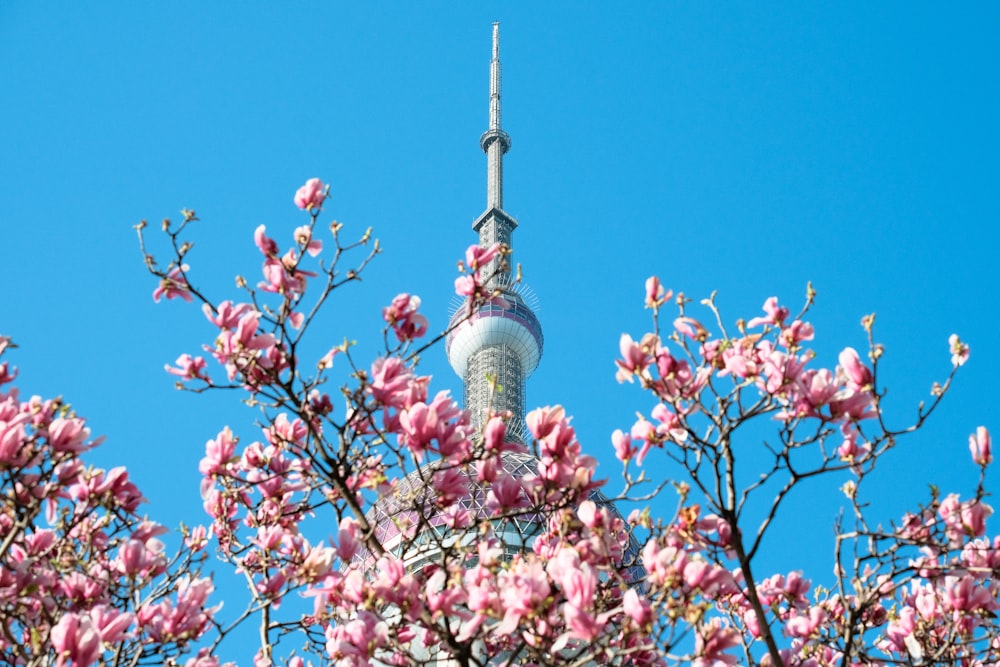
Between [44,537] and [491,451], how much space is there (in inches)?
111

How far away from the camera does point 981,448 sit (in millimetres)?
6082

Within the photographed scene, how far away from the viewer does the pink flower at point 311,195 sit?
650 centimetres

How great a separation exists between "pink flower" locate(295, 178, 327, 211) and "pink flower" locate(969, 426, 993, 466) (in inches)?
174

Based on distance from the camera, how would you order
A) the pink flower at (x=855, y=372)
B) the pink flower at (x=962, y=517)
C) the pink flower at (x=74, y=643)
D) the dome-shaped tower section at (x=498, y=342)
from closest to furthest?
1. the pink flower at (x=74, y=643)
2. the pink flower at (x=855, y=372)
3. the pink flower at (x=962, y=517)
4. the dome-shaped tower section at (x=498, y=342)

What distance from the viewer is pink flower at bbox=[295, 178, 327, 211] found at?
A: 6.50 meters

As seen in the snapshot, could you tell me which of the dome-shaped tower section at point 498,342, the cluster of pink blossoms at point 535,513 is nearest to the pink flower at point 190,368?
the cluster of pink blossoms at point 535,513

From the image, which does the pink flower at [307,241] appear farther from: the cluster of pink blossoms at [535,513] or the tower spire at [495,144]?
the tower spire at [495,144]

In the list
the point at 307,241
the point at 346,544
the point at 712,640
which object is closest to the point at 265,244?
the point at 307,241

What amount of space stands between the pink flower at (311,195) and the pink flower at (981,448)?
4412 millimetres

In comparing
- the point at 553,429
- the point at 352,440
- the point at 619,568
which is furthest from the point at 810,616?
the point at 352,440

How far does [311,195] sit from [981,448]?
14.8 feet

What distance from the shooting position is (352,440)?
6375 millimetres

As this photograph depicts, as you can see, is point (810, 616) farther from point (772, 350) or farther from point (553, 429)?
point (553, 429)

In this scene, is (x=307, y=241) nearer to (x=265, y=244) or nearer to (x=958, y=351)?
(x=265, y=244)
